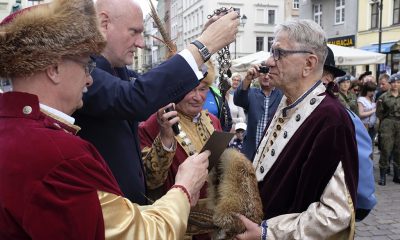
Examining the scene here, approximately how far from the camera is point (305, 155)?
204cm

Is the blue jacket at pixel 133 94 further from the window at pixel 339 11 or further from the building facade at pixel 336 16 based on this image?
the window at pixel 339 11

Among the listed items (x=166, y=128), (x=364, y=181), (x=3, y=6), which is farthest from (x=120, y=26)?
(x=3, y=6)

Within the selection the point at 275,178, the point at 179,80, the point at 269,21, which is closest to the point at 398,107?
the point at 275,178

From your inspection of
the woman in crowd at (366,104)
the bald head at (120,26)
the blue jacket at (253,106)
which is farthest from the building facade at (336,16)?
the bald head at (120,26)

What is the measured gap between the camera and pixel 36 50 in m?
1.26

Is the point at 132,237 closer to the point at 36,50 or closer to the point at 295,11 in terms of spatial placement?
the point at 36,50

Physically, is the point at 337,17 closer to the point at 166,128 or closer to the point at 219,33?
the point at 166,128

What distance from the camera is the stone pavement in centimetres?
478

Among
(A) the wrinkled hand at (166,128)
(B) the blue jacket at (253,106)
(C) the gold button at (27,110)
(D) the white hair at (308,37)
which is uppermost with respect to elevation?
(D) the white hair at (308,37)

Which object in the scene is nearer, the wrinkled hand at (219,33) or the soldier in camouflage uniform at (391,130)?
the wrinkled hand at (219,33)

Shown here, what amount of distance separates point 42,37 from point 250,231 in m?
1.32

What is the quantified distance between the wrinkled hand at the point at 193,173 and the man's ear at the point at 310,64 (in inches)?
31.5

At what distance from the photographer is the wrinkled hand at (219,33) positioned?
5.92ft

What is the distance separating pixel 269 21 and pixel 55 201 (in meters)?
50.2
